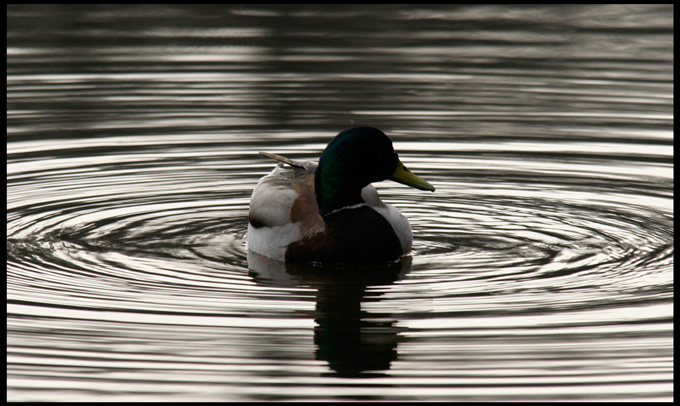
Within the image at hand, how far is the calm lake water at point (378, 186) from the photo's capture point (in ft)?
23.0

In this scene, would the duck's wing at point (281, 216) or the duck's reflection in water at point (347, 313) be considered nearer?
→ the duck's reflection in water at point (347, 313)

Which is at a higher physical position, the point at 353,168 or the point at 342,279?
the point at 353,168

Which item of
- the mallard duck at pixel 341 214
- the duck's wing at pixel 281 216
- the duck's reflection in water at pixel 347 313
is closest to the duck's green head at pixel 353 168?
the mallard duck at pixel 341 214

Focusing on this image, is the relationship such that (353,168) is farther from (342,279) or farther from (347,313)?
(347,313)

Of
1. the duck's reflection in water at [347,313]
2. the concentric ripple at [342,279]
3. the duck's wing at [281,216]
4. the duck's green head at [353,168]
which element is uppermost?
the duck's green head at [353,168]

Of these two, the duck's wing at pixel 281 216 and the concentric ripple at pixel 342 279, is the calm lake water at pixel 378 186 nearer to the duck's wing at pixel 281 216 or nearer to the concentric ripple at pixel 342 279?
the concentric ripple at pixel 342 279

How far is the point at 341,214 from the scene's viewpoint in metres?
9.27

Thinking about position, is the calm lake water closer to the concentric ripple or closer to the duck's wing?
the concentric ripple

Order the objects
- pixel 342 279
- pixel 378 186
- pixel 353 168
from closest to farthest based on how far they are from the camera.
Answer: pixel 342 279, pixel 353 168, pixel 378 186

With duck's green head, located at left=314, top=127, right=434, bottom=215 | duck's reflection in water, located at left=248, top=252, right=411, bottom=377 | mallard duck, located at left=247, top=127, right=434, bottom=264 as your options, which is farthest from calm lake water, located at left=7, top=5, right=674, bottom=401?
duck's green head, located at left=314, top=127, right=434, bottom=215

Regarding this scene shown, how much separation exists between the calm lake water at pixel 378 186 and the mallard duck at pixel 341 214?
22 centimetres

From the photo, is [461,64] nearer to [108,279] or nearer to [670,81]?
[670,81]

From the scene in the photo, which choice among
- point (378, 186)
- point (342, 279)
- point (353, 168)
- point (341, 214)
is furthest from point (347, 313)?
point (378, 186)

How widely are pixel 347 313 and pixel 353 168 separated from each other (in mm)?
1437
